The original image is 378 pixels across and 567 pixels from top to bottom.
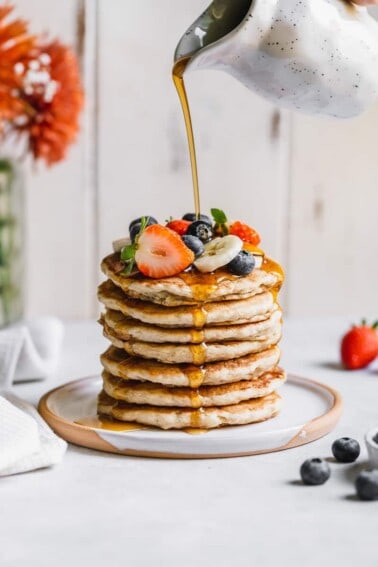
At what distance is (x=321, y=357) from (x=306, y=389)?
1.55 ft

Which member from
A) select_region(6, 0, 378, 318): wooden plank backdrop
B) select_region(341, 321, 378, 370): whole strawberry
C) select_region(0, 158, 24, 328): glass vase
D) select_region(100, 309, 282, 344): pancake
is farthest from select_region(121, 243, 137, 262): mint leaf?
select_region(6, 0, 378, 318): wooden plank backdrop

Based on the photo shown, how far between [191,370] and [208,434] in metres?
0.12

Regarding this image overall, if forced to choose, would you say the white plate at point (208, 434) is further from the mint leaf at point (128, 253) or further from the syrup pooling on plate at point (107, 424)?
the mint leaf at point (128, 253)

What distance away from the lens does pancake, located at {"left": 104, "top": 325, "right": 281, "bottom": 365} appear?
1.89 meters

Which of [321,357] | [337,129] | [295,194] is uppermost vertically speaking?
[337,129]

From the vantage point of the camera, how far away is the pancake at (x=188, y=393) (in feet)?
6.22

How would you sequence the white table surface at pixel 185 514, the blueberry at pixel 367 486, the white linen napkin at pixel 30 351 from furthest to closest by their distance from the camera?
the white linen napkin at pixel 30 351, the blueberry at pixel 367 486, the white table surface at pixel 185 514

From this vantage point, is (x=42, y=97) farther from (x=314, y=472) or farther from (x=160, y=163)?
(x=314, y=472)

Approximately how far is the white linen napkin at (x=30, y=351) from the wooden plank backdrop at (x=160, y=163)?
1.02 meters

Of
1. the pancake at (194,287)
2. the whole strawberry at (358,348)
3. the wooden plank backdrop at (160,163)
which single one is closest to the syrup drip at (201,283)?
the pancake at (194,287)

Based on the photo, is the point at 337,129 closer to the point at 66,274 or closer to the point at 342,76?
the point at 66,274

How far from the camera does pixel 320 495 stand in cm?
164

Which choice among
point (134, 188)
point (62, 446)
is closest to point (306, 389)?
point (62, 446)

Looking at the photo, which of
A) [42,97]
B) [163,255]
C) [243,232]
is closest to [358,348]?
[243,232]
